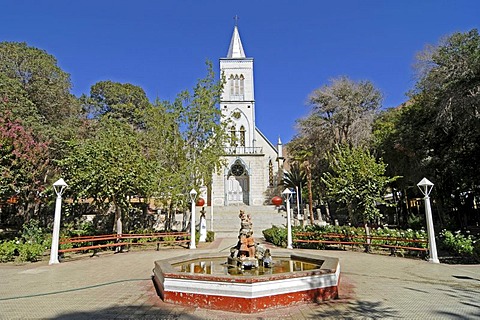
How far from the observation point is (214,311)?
505 cm

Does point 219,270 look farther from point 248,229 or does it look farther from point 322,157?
point 322,157

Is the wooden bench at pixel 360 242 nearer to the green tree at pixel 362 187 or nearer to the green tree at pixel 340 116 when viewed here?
the green tree at pixel 362 187

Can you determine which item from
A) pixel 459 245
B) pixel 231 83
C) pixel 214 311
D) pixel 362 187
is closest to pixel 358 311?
pixel 214 311

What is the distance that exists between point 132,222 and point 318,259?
18.4m

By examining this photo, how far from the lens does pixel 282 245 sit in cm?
1506

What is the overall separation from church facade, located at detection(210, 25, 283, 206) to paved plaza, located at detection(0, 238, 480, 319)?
25.2 m

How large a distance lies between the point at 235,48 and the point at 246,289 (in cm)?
3852

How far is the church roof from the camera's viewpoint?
3900cm

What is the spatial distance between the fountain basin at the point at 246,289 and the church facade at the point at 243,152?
91.9ft

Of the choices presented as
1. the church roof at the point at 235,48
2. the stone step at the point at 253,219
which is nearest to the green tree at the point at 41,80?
the stone step at the point at 253,219

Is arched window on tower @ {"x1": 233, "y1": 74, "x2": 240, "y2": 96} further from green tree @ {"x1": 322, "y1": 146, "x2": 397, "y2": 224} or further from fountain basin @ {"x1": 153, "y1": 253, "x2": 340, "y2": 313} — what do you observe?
fountain basin @ {"x1": 153, "y1": 253, "x2": 340, "y2": 313}

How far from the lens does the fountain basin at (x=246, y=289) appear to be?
16.3ft

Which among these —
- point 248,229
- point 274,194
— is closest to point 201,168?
point 248,229

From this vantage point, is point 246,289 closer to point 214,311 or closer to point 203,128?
point 214,311
